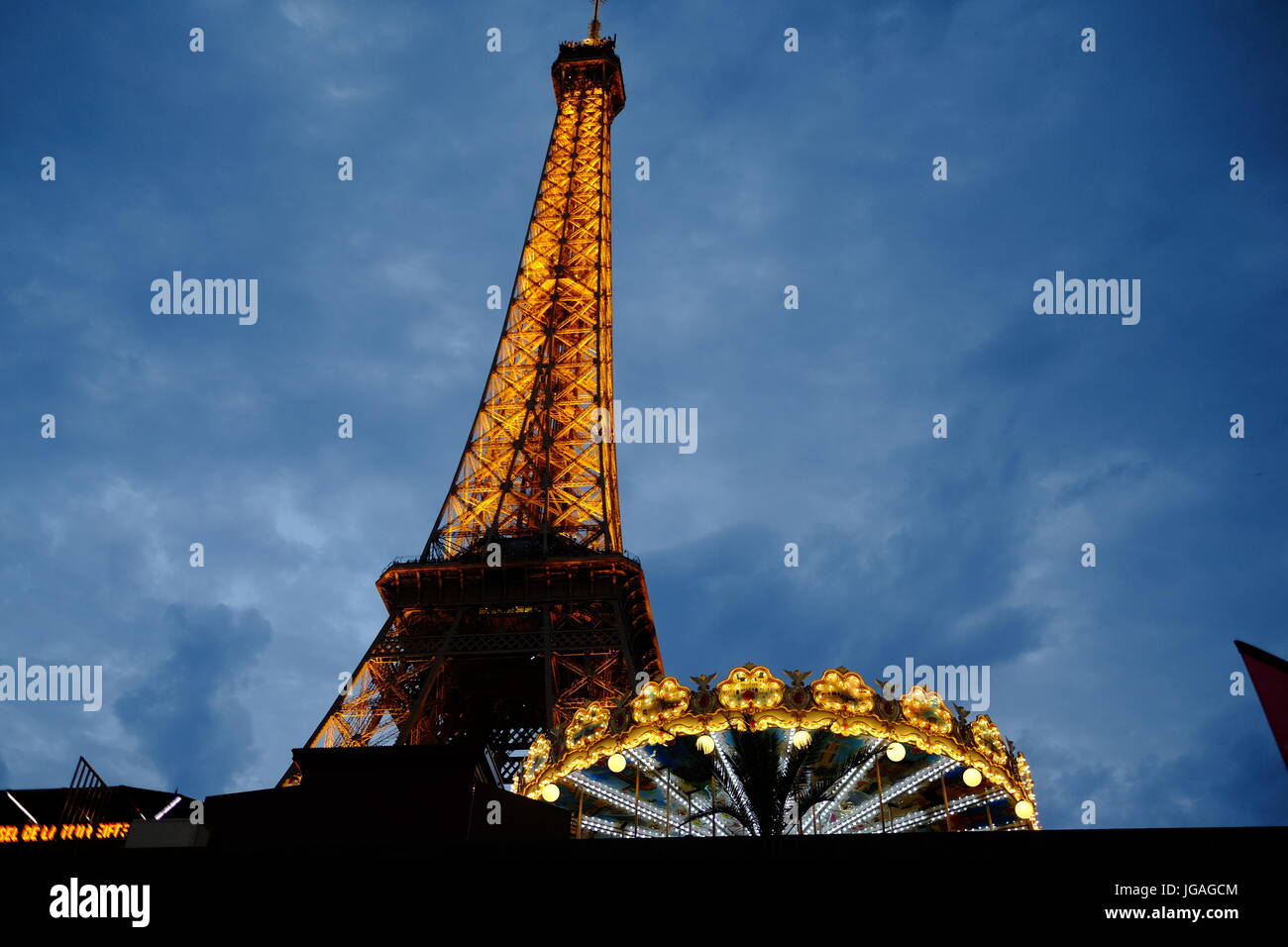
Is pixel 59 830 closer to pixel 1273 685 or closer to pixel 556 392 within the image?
pixel 1273 685

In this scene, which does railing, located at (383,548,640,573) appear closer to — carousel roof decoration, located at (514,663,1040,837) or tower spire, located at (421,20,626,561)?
tower spire, located at (421,20,626,561)

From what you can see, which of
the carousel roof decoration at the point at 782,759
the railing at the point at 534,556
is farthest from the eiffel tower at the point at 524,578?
the carousel roof decoration at the point at 782,759

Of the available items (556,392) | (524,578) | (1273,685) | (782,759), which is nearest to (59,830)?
(782,759)

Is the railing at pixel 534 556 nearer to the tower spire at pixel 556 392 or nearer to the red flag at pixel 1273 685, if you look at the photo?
the tower spire at pixel 556 392

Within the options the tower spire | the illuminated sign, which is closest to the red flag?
the illuminated sign

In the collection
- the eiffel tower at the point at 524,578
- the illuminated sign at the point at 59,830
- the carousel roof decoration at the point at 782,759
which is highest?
the eiffel tower at the point at 524,578
